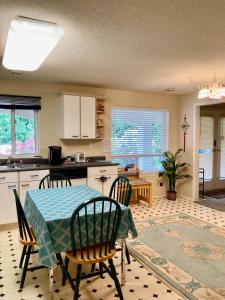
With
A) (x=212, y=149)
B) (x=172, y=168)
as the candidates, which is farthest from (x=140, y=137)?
(x=212, y=149)

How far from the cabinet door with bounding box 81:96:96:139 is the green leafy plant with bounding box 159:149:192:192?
1917 mm

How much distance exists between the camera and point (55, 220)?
2057 mm

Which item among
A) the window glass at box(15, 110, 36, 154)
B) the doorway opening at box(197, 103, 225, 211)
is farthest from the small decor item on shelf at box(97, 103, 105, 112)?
the doorway opening at box(197, 103, 225, 211)

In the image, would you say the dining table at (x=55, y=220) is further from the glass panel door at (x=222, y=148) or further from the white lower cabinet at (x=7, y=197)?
the glass panel door at (x=222, y=148)

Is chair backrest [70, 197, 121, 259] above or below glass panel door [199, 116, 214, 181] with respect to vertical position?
below

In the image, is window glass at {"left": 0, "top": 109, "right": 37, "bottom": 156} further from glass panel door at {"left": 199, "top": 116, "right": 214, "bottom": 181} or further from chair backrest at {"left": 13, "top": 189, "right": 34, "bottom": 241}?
glass panel door at {"left": 199, "top": 116, "right": 214, "bottom": 181}

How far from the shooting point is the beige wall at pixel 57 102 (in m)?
4.59

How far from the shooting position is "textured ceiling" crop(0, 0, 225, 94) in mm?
1934

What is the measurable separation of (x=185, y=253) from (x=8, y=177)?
2.71m

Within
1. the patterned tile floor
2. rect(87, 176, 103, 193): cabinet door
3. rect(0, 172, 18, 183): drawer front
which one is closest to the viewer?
the patterned tile floor

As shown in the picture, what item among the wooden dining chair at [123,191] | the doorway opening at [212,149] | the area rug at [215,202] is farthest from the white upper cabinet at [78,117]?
the doorway opening at [212,149]

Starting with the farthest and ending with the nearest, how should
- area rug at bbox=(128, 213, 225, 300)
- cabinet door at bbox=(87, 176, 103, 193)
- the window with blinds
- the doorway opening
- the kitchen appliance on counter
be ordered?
the doorway opening
the window with blinds
the kitchen appliance on counter
cabinet door at bbox=(87, 176, 103, 193)
area rug at bbox=(128, 213, 225, 300)

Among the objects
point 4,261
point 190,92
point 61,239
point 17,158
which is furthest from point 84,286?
point 190,92

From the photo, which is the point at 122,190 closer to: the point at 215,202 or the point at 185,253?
the point at 185,253
